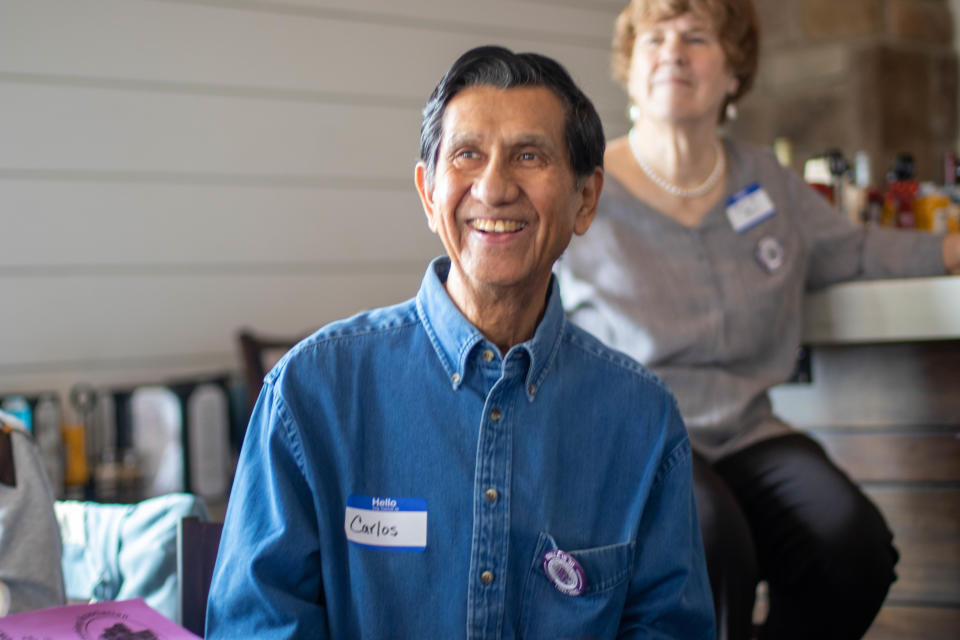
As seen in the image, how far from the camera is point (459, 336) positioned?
1.11 metres

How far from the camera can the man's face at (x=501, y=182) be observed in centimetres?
110

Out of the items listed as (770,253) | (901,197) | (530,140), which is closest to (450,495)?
(530,140)

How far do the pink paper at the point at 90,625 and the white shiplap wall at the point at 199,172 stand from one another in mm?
2410

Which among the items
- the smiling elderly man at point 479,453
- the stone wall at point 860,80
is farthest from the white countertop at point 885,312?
the stone wall at point 860,80

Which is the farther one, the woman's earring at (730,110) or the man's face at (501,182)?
the woman's earring at (730,110)

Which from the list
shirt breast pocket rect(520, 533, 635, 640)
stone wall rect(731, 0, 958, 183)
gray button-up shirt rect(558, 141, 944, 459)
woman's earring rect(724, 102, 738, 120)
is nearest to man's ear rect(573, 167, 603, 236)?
shirt breast pocket rect(520, 533, 635, 640)

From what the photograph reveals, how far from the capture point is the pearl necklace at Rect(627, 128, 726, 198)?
6.24ft

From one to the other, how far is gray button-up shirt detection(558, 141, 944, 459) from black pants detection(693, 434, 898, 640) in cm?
11

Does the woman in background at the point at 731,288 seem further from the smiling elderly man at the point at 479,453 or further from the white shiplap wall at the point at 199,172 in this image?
the white shiplap wall at the point at 199,172

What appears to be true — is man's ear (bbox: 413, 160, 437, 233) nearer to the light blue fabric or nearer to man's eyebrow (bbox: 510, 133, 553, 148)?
man's eyebrow (bbox: 510, 133, 553, 148)

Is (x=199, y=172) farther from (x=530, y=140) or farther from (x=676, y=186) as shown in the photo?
(x=530, y=140)

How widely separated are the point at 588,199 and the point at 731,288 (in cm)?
70

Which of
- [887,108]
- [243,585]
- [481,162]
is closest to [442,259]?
[481,162]

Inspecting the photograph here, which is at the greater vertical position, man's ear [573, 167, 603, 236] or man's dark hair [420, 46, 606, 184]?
man's dark hair [420, 46, 606, 184]
